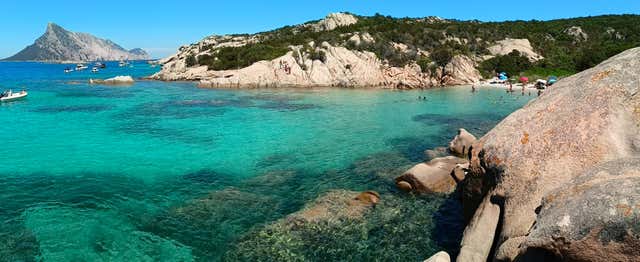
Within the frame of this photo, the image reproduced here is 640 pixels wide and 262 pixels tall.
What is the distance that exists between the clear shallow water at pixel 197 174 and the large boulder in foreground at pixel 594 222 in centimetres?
756

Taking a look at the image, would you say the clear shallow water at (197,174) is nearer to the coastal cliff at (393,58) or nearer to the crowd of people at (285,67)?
the coastal cliff at (393,58)

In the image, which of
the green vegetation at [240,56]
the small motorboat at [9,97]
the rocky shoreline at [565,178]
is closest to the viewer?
the rocky shoreline at [565,178]

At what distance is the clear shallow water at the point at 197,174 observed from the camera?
16.7m

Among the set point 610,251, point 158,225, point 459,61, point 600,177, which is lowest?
point 158,225

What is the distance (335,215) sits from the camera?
61.6 feet

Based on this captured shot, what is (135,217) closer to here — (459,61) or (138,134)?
(138,134)

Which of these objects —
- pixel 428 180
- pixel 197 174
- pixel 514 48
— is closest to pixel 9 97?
pixel 197 174

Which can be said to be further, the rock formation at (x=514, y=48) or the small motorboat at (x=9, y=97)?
the rock formation at (x=514, y=48)

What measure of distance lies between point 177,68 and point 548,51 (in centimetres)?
11235

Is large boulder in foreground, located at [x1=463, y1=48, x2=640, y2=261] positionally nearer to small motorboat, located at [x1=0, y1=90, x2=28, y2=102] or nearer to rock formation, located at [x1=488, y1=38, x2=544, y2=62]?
small motorboat, located at [x1=0, y1=90, x2=28, y2=102]

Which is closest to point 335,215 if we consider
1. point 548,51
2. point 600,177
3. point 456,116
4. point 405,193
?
point 405,193

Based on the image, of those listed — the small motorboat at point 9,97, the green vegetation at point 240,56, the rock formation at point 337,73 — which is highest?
the green vegetation at point 240,56

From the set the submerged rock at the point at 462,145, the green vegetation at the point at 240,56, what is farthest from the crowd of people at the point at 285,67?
the submerged rock at the point at 462,145

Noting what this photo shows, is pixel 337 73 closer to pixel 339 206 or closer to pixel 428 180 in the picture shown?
pixel 428 180
